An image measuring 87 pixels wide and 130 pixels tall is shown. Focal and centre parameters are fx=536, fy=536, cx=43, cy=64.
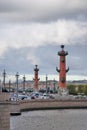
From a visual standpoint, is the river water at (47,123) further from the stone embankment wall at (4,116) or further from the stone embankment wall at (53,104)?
the stone embankment wall at (53,104)

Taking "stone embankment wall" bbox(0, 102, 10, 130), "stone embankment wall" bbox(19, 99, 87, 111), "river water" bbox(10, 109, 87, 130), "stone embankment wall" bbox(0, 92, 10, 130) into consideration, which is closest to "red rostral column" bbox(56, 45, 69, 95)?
"stone embankment wall" bbox(19, 99, 87, 111)

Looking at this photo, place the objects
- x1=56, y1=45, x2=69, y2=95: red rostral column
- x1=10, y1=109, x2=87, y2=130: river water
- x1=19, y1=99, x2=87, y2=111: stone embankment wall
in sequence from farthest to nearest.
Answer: x1=56, y1=45, x2=69, y2=95: red rostral column → x1=19, y1=99, x2=87, y2=111: stone embankment wall → x1=10, y1=109, x2=87, y2=130: river water

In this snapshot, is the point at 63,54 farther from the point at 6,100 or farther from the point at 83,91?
the point at 6,100

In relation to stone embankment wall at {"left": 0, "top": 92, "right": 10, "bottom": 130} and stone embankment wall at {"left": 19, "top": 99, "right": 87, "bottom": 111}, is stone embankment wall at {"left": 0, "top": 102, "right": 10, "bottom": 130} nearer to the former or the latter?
stone embankment wall at {"left": 0, "top": 92, "right": 10, "bottom": 130}

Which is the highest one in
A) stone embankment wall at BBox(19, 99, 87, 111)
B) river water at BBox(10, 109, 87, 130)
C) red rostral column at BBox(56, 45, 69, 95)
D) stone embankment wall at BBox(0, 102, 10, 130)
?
red rostral column at BBox(56, 45, 69, 95)

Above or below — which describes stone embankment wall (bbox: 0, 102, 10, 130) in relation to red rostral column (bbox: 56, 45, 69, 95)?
below

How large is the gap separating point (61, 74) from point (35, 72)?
82.6 feet

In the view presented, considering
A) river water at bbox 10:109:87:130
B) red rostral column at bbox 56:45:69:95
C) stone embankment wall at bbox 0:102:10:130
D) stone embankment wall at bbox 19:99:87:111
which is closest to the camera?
stone embankment wall at bbox 0:102:10:130

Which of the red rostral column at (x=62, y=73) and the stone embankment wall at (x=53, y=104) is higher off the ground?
the red rostral column at (x=62, y=73)

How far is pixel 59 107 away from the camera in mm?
77000

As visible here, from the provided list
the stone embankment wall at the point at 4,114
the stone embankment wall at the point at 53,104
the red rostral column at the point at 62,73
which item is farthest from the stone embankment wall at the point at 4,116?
the red rostral column at the point at 62,73

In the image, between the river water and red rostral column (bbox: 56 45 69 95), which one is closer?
the river water

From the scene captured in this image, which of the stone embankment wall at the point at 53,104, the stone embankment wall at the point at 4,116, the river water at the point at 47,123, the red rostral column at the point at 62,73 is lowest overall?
the river water at the point at 47,123

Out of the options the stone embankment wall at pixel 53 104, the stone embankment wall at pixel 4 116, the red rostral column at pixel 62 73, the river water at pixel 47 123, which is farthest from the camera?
the red rostral column at pixel 62 73
